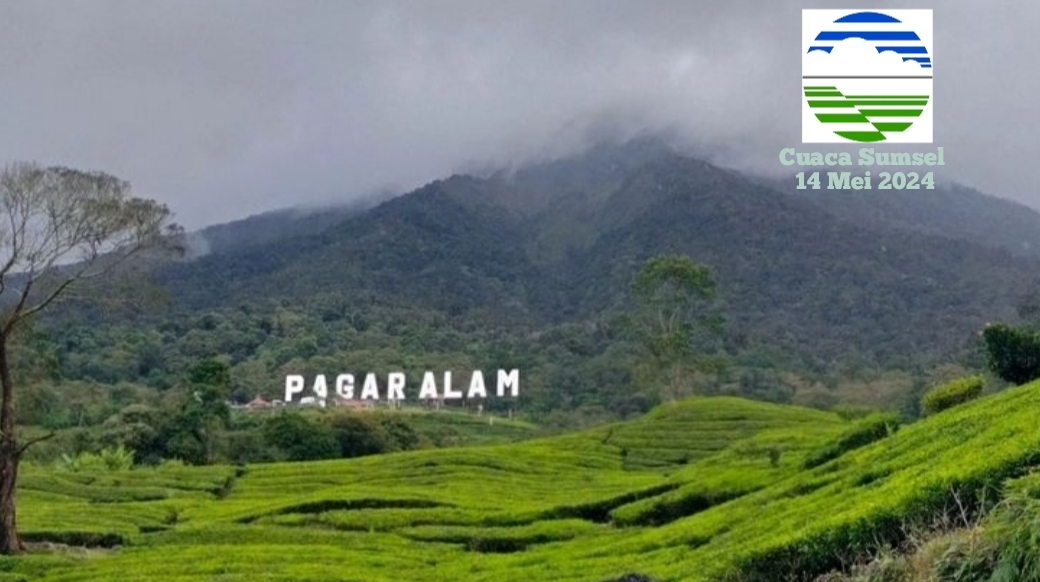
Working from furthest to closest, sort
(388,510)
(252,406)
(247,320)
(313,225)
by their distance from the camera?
(313,225) < (247,320) < (252,406) < (388,510)

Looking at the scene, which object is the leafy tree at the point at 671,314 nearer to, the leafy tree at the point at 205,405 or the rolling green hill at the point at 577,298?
the rolling green hill at the point at 577,298

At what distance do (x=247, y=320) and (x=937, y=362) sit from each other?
2250 inches

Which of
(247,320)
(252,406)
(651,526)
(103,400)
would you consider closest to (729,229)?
(247,320)

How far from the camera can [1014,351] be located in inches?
915

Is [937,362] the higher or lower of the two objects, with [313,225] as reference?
lower

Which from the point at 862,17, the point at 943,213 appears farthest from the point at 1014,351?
the point at 943,213

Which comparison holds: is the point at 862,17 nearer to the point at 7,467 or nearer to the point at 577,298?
the point at 7,467

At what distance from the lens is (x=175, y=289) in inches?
4970

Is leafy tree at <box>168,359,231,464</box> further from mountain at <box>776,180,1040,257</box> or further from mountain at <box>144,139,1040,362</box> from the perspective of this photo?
mountain at <box>776,180,1040,257</box>

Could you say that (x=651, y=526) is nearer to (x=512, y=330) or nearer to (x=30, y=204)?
(x=30, y=204)

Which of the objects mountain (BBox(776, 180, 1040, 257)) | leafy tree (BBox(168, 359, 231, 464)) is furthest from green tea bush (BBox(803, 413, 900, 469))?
mountain (BBox(776, 180, 1040, 257))

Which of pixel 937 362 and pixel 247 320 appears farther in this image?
pixel 247 320

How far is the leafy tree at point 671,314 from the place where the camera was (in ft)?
191

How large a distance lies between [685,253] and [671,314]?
53307 mm
